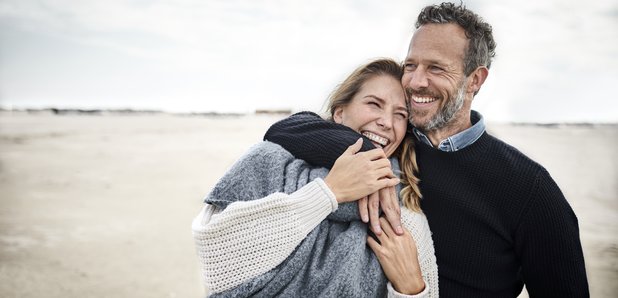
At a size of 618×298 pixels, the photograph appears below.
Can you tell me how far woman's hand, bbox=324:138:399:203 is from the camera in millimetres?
1816

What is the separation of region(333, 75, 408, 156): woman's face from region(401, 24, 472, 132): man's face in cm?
7

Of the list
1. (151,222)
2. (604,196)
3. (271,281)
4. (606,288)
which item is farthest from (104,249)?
(604,196)

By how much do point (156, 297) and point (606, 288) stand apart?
4823 mm

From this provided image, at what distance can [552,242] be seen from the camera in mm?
2004

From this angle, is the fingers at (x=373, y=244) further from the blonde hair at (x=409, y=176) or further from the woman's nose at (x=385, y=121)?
the woman's nose at (x=385, y=121)

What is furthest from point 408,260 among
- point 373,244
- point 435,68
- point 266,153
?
point 435,68

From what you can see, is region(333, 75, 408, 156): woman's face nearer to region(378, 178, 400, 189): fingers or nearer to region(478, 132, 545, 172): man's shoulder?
region(378, 178, 400, 189): fingers

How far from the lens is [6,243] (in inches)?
194

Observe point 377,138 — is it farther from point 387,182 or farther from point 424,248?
point 424,248

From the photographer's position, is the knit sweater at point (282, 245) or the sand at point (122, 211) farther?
the sand at point (122, 211)

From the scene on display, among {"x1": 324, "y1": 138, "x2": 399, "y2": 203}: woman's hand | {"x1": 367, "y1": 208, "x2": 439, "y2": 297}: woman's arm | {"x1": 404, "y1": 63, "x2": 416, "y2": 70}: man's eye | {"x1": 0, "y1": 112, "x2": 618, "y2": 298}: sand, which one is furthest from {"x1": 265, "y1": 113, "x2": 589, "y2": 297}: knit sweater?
{"x1": 0, "y1": 112, "x2": 618, "y2": 298}: sand

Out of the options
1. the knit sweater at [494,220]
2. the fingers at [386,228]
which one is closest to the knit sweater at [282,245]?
the fingers at [386,228]

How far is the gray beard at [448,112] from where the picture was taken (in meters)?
2.27

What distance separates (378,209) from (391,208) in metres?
0.06
